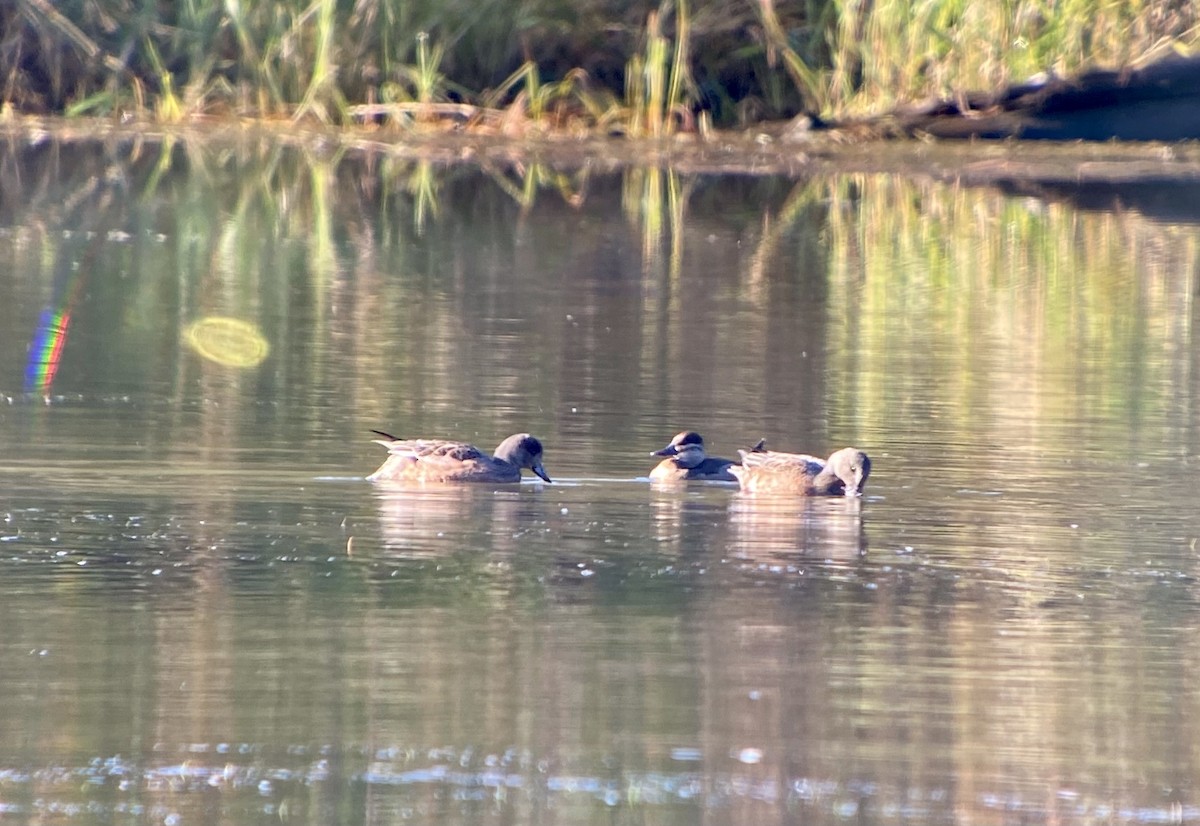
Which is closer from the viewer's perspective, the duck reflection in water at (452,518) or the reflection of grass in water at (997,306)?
the duck reflection in water at (452,518)

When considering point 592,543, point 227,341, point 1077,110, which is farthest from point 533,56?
point 592,543

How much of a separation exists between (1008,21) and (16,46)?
28.7ft

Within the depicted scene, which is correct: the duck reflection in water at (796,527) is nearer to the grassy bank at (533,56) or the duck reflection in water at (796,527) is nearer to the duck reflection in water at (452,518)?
the duck reflection in water at (452,518)

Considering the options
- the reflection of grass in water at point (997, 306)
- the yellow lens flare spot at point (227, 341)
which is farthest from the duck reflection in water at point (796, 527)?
the yellow lens flare spot at point (227, 341)

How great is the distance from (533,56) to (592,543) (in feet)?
49.0

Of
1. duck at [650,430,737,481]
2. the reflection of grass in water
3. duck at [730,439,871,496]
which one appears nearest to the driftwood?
the reflection of grass in water

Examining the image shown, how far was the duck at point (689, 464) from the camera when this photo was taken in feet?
26.5

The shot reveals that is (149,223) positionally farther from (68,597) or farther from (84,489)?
(68,597)

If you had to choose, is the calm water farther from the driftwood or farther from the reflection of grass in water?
the driftwood

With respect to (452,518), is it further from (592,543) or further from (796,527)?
(796,527)

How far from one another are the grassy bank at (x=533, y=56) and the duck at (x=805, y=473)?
12.0 meters

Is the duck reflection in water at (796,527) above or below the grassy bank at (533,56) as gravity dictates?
below

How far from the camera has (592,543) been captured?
699 cm

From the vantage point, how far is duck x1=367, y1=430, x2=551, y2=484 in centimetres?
791
